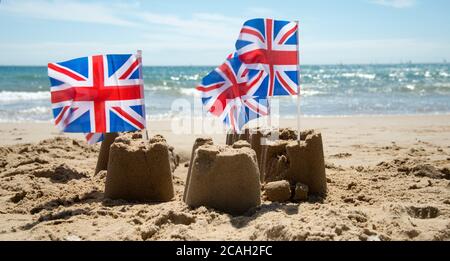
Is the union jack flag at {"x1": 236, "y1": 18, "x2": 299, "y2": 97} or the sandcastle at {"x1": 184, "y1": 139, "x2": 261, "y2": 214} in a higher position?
the union jack flag at {"x1": 236, "y1": 18, "x2": 299, "y2": 97}

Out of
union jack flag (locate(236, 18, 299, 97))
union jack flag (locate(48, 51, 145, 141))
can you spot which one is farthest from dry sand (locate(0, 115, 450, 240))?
union jack flag (locate(236, 18, 299, 97))

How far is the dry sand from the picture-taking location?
3996 millimetres

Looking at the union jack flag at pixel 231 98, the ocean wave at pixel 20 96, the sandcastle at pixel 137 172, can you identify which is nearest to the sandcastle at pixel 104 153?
the union jack flag at pixel 231 98

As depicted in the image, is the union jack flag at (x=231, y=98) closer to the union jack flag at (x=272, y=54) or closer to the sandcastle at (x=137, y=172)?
the union jack flag at (x=272, y=54)

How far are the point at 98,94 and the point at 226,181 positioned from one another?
177cm

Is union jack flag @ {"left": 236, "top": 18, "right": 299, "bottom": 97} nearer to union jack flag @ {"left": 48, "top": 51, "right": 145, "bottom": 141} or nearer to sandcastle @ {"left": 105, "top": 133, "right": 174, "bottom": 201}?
union jack flag @ {"left": 48, "top": 51, "right": 145, "bottom": 141}

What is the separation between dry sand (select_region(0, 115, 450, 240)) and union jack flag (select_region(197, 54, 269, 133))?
111cm

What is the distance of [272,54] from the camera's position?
18.4 ft

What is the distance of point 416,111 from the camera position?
16.8 meters

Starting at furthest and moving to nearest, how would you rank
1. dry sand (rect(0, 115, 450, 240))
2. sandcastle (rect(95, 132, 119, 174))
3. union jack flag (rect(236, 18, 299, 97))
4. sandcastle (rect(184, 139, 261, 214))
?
sandcastle (rect(95, 132, 119, 174))
union jack flag (rect(236, 18, 299, 97))
sandcastle (rect(184, 139, 261, 214))
dry sand (rect(0, 115, 450, 240))

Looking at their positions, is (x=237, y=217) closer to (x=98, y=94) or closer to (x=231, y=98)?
(x=98, y=94)

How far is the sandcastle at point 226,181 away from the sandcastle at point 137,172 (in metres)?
0.72

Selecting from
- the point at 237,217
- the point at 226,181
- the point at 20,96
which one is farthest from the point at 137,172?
the point at 20,96
